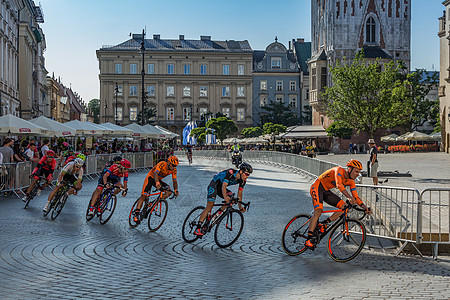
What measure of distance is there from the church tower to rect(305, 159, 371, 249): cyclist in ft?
212

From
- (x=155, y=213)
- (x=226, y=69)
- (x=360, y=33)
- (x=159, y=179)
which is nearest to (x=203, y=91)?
(x=226, y=69)

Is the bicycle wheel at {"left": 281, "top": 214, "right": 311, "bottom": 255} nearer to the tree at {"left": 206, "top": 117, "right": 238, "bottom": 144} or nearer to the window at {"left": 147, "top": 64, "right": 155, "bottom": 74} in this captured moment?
the tree at {"left": 206, "top": 117, "right": 238, "bottom": 144}

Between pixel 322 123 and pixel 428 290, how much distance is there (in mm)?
74013

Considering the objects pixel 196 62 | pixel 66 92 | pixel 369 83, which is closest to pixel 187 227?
pixel 369 83

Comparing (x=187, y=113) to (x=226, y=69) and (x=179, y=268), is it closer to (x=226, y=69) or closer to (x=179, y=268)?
(x=226, y=69)

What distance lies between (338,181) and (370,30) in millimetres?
69254

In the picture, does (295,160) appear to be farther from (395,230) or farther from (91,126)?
(395,230)

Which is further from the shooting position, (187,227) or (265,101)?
(265,101)

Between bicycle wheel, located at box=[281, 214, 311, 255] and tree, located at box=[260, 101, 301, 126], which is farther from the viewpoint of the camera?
tree, located at box=[260, 101, 301, 126]

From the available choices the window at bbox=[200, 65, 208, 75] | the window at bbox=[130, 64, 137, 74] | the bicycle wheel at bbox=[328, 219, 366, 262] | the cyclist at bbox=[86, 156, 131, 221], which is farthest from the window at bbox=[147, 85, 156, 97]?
the bicycle wheel at bbox=[328, 219, 366, 262]

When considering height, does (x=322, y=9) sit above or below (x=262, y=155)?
above

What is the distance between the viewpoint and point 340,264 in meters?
9.03

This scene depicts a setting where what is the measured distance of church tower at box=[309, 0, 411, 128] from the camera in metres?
74.4

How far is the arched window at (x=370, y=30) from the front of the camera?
247ft
